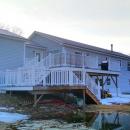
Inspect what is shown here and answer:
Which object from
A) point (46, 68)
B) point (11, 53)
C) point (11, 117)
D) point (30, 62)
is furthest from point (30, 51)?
point (11, 117)

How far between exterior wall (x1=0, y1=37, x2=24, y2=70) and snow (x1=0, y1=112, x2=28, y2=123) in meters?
9.00

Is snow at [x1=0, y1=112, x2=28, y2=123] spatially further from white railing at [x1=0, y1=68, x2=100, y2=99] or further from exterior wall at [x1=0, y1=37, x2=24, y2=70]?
exterior wall at [x1=0, y1=37, x2=24, y2=70]

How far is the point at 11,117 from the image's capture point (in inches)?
650

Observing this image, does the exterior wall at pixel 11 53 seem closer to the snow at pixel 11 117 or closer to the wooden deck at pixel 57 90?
the wooden deck at pixel 57 90

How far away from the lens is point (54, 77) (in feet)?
74.7

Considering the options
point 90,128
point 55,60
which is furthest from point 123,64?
point 90,128

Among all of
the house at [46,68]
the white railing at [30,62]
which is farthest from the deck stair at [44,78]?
the white railing at [30,62]

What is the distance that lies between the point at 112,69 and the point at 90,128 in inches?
735

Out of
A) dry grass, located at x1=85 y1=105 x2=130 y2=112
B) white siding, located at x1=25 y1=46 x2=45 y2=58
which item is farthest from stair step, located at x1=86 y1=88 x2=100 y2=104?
white siding, located at x1=25 y1=46 x2=45 y2=58

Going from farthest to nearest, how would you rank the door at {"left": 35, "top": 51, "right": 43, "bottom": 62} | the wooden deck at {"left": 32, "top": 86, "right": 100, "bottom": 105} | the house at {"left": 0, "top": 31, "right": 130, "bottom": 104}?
1. the door at {"left": 35, "top": 51, "right": 43, "bottom": 62}
2. the house at {"left": 0, "top": 31, "right": 130, "bottom": 104}
3. the wooden deck at {"left": 32, "top": 86, "right": 100, "bottom": 105}

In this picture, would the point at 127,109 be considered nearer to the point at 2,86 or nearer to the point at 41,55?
the point at 2,86

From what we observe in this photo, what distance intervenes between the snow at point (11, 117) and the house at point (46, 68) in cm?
451

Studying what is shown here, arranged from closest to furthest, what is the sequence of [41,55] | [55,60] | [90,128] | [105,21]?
[90,128]
[105,21]
[55,60]
[41,55]

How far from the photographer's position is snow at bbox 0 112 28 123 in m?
15.8
